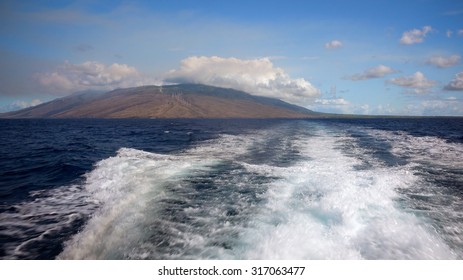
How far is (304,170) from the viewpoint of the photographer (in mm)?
16547

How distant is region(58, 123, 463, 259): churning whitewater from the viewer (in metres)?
7.55

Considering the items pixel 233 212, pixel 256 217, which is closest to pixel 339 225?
pixel 256 217

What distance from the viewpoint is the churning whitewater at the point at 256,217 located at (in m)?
7.55

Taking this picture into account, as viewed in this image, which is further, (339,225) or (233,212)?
(233,212)

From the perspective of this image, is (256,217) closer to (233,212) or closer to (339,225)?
(233,212)

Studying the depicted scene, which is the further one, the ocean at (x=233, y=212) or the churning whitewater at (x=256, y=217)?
the ocean at (x=233, y=212)

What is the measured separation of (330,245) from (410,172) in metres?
11.6

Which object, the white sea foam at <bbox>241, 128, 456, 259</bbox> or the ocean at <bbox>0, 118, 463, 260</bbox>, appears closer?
the white sea foam at <bbox>241, 128, 456, 259</bbox>

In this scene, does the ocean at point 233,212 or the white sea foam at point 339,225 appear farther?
the ocean at point 233,212

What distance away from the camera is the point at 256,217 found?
31.4ft

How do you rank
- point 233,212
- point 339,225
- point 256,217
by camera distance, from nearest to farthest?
point 339,225, point 256,217, point 233,212

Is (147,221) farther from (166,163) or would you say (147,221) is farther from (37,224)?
(166,163)

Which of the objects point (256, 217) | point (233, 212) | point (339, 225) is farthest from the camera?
point (233, 212)
